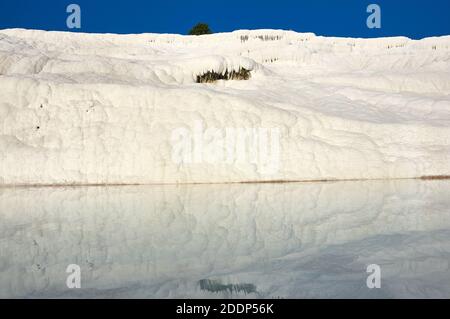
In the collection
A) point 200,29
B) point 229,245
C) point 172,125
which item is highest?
point 200,29

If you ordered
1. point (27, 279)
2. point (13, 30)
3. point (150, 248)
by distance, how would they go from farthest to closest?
point (13, 30) → point (150, 248) → point (27, 279)

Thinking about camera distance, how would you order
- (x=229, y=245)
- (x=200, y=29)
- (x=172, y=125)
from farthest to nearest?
1. (x=200, y=29)
2. (x=172, y=125)
3. (x=229, y=245)

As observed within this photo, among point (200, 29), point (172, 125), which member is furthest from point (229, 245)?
point (200, 29)

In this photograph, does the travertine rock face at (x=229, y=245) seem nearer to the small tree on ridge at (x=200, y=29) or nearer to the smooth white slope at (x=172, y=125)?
the smooth white slope at (x=172, y=125)

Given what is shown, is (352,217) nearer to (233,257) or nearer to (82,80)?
(233,257)

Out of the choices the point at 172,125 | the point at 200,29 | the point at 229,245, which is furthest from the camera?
the point at 200,29

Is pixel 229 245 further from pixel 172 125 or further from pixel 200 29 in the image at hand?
pixel 200 29
